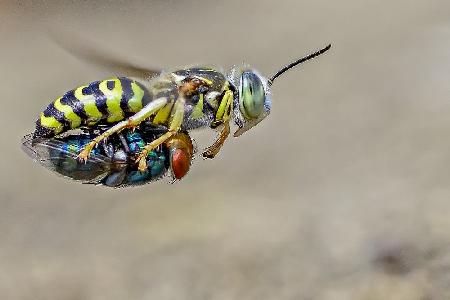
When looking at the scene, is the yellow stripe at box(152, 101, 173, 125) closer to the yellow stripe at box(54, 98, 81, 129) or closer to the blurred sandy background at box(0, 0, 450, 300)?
the yellow stripe at box(54, 98, 81, 129)

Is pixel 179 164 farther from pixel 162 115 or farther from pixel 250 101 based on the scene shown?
pixel 250 101

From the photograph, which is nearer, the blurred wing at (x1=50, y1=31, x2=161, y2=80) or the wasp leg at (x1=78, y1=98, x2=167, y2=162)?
the wasp leg at (x1=78, y1=98, x2=167, y2=162)

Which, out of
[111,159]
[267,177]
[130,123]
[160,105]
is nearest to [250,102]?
[160,105]

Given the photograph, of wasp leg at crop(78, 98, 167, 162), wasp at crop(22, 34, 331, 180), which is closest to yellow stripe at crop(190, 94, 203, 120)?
wasp at crop(22, 34, 331, 180)

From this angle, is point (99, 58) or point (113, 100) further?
point (99, 58)

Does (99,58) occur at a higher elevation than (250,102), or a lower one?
higher
